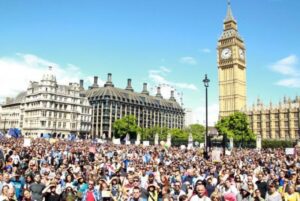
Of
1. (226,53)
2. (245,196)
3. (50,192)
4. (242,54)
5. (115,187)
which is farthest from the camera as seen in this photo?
(242,54)

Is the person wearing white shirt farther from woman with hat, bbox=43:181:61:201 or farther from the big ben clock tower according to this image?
the big ben clock tower

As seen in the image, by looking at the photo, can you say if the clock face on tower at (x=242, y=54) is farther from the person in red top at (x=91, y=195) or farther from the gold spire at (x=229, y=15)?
the person in red top at (x=91, y=195)

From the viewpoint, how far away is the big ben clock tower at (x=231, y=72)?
404ft

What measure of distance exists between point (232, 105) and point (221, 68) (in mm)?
15187

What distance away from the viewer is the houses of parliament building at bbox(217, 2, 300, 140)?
107 meters

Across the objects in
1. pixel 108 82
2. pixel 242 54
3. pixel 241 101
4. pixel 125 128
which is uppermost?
pixel 242 54

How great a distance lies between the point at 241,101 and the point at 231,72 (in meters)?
11.7

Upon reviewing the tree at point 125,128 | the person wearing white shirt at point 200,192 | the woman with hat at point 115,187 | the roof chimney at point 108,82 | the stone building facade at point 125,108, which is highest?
the roof chimney at point 108,82

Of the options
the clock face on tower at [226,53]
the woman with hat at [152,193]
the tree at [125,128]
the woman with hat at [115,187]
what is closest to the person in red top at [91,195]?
the woman with hat at [115,187]

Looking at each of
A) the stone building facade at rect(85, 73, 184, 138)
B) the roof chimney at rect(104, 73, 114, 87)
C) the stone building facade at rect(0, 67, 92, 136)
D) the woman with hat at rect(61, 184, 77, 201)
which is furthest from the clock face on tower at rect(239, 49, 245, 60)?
the woman with hat at rect(61, 184, 77, 201)

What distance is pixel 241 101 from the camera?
126m

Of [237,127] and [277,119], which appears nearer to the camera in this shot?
[237,127]

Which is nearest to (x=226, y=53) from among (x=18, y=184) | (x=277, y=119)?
(x=277, y=119)

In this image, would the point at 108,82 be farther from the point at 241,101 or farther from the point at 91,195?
the point at 91,195
